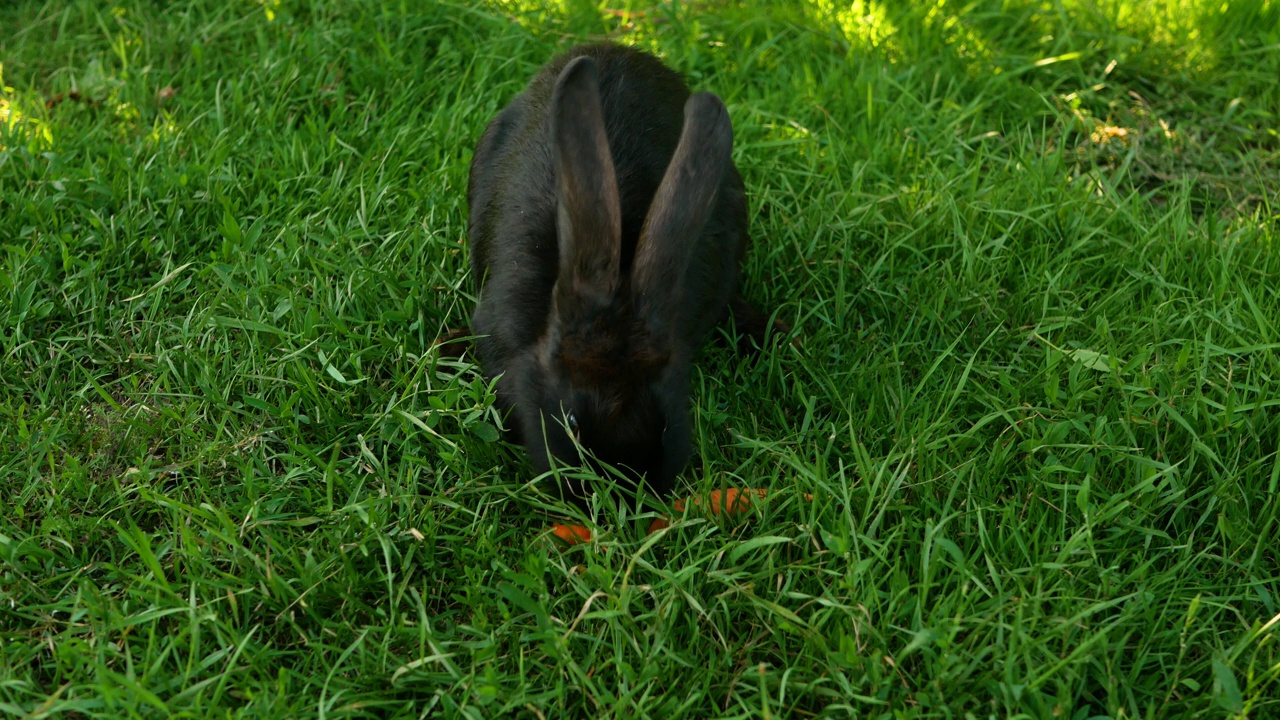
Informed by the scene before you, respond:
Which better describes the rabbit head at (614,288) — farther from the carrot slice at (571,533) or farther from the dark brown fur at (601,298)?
the carrot slice at (571,533)

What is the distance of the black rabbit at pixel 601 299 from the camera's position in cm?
321

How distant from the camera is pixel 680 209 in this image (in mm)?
3250

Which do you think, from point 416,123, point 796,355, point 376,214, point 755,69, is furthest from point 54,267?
point 755,69

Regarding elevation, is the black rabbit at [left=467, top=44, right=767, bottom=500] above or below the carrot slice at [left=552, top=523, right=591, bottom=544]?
above

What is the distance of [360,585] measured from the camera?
314cm

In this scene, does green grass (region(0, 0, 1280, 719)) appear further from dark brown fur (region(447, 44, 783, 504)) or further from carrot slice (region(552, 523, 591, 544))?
dark brown fur (region(447, 44, 783, 504))

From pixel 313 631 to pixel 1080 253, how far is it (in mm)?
3057

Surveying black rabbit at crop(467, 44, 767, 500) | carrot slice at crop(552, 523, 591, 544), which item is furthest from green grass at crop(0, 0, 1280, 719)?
black rabbit at crop(467, 44, 767, 500)

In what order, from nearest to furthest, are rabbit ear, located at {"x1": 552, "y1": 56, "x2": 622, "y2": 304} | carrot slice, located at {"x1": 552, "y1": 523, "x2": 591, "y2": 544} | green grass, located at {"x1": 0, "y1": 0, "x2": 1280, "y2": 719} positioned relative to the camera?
1. green grass, located at {"x1": 0, "y1": 0, "x2": 1280, "y2": 719}
2. rabbit ear, located at {"x1": 552, "y1": 56, "x2": 622, "y2": 304}
3. carrot slice, located at {"x1": 552, "y1": 523, "x2": 591, "y2": 544}

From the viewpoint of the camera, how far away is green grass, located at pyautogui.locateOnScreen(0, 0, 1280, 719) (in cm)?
296

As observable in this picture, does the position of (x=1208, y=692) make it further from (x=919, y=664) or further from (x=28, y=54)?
(x=28, y=54)

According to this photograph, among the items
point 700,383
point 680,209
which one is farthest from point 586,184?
point 700,383

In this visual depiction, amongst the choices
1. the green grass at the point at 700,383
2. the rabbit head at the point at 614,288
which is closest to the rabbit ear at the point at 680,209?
the rabbit head at the point at 614,288

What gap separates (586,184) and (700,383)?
3.19 ft
